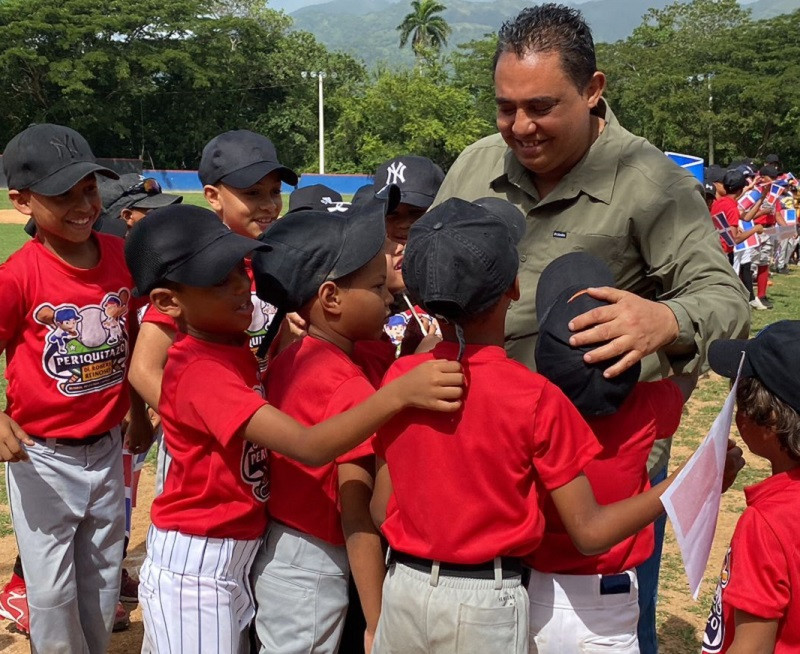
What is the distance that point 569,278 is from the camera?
7.37ft

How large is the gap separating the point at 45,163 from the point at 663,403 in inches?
98.6

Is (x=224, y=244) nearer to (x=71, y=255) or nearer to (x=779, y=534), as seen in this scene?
(x=71, y=255)

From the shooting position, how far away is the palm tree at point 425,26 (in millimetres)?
76375

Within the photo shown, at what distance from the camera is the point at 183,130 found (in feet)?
163

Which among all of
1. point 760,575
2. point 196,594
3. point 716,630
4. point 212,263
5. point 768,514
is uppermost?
point 212,263

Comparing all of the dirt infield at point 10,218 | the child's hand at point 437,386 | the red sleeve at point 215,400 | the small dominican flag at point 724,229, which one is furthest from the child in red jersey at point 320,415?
the dirt infield at point 10,218

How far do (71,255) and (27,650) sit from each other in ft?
6.39

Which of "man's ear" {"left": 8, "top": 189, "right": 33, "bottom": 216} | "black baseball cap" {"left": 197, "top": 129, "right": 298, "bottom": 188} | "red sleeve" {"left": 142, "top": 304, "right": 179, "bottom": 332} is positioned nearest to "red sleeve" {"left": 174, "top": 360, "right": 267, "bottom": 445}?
"red sleeve" {"left": 142, "top": 304, "right": 179, "bottom": 332}

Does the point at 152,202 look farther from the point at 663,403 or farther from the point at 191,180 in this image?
the point at 191,180

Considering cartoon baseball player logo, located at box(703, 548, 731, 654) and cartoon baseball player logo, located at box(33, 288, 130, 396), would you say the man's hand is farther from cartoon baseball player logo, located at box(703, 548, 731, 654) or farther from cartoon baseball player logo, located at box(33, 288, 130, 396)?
cartoon baseball player logo, located at box(33, 288, 130, 396)

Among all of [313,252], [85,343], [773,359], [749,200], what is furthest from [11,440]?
[749,200]

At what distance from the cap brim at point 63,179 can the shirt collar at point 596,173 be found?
1.71m

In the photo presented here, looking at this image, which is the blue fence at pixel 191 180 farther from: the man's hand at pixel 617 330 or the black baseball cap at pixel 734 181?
the man's hand at pixel 617 330

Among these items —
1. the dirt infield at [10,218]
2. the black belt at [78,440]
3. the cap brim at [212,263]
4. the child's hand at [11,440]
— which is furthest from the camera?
the dirt infield at [10,218]
